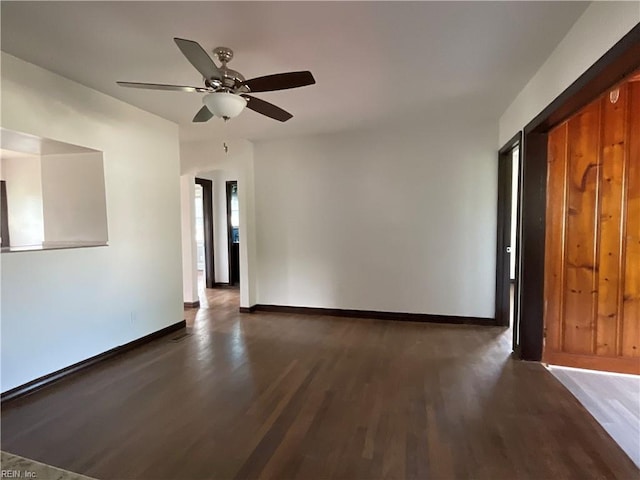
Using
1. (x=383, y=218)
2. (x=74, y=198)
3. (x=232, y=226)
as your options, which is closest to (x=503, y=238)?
(x=383, y=218)

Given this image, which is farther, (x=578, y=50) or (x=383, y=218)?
(x=383, y=218)

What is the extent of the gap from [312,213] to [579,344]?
11.0 ft

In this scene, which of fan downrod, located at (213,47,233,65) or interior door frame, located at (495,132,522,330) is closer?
fan downrod, located at (213,47,233,65)

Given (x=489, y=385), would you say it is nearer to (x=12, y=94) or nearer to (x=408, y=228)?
(x=408, y=228)

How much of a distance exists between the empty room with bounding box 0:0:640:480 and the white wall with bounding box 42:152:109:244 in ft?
0.09

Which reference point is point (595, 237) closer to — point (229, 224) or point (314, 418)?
point (314, 418)

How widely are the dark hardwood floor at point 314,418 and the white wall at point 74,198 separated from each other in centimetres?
136

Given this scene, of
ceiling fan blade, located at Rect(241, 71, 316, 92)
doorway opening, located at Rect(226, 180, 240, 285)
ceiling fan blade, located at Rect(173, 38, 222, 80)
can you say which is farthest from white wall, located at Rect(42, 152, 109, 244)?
doorway opening, located at Rect(226, 180, 240, 285)

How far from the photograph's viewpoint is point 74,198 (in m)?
3.46

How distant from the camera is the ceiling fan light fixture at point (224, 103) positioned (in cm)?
223

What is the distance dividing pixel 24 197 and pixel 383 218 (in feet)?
13.9

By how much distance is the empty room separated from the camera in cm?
203

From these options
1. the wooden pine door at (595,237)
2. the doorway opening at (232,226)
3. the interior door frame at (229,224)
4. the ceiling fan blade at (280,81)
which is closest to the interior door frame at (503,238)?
the wooden pine door at (595,237)

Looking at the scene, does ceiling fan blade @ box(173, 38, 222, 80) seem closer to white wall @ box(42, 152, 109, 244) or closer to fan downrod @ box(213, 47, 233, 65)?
fan downrod @ box(213, 47, 233, 65)
